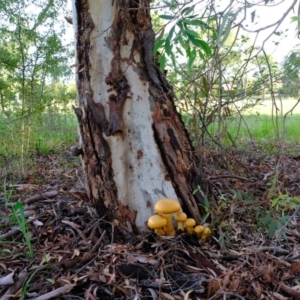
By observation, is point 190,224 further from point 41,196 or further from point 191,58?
point 41,196

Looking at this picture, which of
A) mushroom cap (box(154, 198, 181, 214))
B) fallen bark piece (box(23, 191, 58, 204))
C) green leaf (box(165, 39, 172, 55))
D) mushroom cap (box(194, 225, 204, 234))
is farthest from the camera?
fallen bark piece (box(23, 191, 58, 204))

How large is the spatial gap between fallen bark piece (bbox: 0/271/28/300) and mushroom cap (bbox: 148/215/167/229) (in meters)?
0.58

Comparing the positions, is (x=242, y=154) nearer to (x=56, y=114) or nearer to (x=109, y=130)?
(x=109, y=130)

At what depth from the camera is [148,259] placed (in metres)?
1.48

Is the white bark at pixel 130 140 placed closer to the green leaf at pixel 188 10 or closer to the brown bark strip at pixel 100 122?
the brown bark strip at pixel 100 122

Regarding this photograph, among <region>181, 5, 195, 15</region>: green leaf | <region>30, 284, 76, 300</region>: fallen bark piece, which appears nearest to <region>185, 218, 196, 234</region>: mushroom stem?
<region>30, 284, 76, 300</region>: fallen bark piece

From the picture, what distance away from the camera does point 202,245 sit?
5.43 ft

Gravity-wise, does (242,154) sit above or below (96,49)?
below

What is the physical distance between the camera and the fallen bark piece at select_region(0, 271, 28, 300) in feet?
4.41

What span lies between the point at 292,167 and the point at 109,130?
7.24 ft

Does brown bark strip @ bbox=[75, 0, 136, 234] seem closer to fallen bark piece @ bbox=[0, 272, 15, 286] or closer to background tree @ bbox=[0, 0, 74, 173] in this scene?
fallen bark piece @ bbox=[0, 272, 15, 286]

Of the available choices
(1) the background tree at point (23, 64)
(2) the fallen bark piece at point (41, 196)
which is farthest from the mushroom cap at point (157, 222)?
(1) the background tree at point (23, 64)

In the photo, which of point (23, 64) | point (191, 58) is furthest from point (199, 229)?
point (23, 64)

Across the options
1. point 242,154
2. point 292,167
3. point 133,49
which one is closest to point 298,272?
point 133,49
